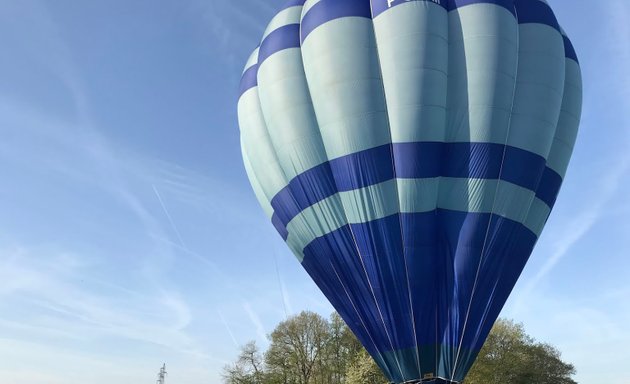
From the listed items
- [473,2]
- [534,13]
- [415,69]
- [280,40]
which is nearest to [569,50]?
[534,13]

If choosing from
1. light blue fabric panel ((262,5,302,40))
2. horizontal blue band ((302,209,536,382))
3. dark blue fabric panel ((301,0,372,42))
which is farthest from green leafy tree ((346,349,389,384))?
dark blue fabric panel ((301,0,372,42))

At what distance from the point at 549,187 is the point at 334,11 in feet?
23.5

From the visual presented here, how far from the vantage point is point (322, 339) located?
4362cm

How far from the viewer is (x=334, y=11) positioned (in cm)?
1331

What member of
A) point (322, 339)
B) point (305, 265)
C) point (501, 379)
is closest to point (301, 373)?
point (322, 339)

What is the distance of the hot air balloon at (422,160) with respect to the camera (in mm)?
11914

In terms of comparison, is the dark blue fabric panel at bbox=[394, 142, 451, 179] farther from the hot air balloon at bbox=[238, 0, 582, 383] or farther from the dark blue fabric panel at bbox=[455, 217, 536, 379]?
the dark blue fabric panel at bbox=[455, 217, 536, 379]

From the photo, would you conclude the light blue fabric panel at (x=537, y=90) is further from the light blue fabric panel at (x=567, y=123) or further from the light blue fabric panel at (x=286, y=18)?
the light blue fabric panel at (x=286, y=18)

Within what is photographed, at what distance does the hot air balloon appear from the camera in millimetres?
11914

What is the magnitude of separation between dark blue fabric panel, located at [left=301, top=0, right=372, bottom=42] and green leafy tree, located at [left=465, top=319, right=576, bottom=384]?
88.1ft

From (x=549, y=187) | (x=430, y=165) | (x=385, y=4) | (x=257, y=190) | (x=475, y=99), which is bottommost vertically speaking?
(x=430, y=165)

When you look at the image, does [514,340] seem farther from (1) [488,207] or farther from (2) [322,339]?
(1) [488,207]

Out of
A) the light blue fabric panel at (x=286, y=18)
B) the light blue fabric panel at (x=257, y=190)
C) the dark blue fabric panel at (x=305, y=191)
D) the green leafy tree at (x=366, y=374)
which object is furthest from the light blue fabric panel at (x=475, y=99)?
the green leafy tree at (x=366, y=374)

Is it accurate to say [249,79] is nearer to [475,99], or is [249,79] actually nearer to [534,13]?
[475,99]
